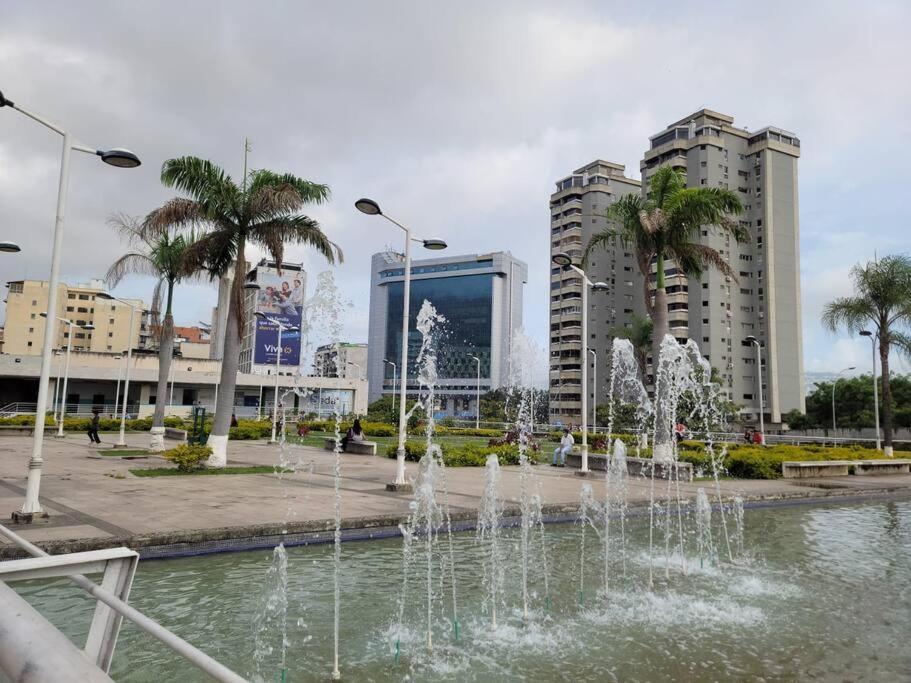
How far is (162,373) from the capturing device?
76.2 ft

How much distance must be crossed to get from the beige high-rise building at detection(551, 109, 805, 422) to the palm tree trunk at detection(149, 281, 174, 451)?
63.7 meters

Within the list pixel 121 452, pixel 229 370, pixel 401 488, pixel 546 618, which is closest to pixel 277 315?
pixel 121 452

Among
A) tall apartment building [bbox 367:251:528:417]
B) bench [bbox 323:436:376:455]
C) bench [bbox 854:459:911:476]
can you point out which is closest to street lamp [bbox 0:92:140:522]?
bench [bbox 323:436:376:455]

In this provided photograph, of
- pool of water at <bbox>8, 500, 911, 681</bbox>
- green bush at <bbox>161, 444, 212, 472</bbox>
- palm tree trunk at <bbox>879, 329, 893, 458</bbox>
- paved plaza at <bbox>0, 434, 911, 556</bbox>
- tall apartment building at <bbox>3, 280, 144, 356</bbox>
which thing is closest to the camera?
pool of water at <bbox>8, 500, 911, 681</bbox>

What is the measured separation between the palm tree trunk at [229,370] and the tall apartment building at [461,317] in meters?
129

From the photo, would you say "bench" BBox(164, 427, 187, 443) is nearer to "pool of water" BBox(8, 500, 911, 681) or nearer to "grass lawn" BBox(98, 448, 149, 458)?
"grass lawn" BBox(98, 448, 149, 458)

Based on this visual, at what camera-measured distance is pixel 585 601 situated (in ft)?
23.5

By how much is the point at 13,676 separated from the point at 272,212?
59.6 feet

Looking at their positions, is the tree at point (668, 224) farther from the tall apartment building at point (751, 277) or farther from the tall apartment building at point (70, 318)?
the tall apartment building at point (70, 318)

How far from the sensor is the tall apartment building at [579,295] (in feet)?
307

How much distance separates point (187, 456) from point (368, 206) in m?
8.29

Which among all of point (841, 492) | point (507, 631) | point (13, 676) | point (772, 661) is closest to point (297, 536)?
point (507, 631)

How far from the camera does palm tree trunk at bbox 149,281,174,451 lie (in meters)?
22.4

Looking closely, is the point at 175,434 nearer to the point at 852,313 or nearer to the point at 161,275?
the point at 161,275
